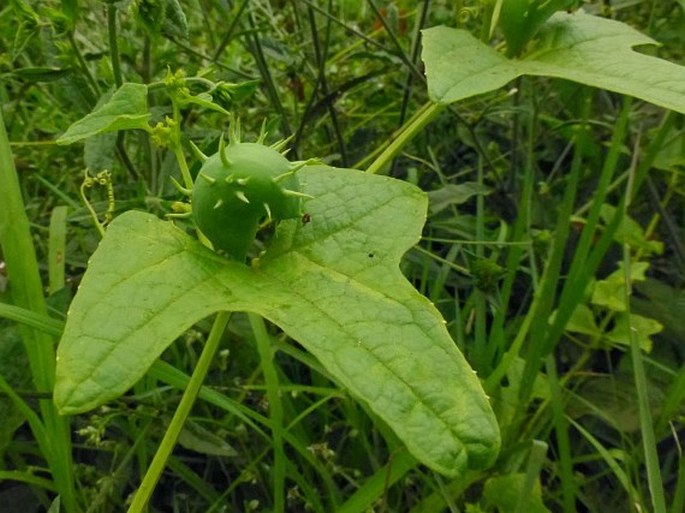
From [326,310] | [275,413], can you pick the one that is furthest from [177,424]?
[275,413]

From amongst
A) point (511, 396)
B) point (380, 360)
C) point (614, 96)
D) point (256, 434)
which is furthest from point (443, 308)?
point (380, 360)

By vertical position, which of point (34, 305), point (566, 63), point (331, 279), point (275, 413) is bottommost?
point (275, 413)

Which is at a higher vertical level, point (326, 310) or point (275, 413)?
point (326, 310)

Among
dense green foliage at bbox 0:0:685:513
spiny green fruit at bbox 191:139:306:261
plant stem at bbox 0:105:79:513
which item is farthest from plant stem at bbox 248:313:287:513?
spiny green fruit at bbox 191:139:306:261

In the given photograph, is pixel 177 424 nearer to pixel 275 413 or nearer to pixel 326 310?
pixel 326 310

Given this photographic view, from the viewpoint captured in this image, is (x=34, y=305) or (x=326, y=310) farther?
(x=34, y=305)

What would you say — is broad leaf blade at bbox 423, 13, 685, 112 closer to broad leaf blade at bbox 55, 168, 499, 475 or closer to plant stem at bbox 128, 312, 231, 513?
broad leaf blade at bbox 55, 168, 499, 475

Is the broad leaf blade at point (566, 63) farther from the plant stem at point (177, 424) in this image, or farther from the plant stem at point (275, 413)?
the plant stem at point (275, 413)
